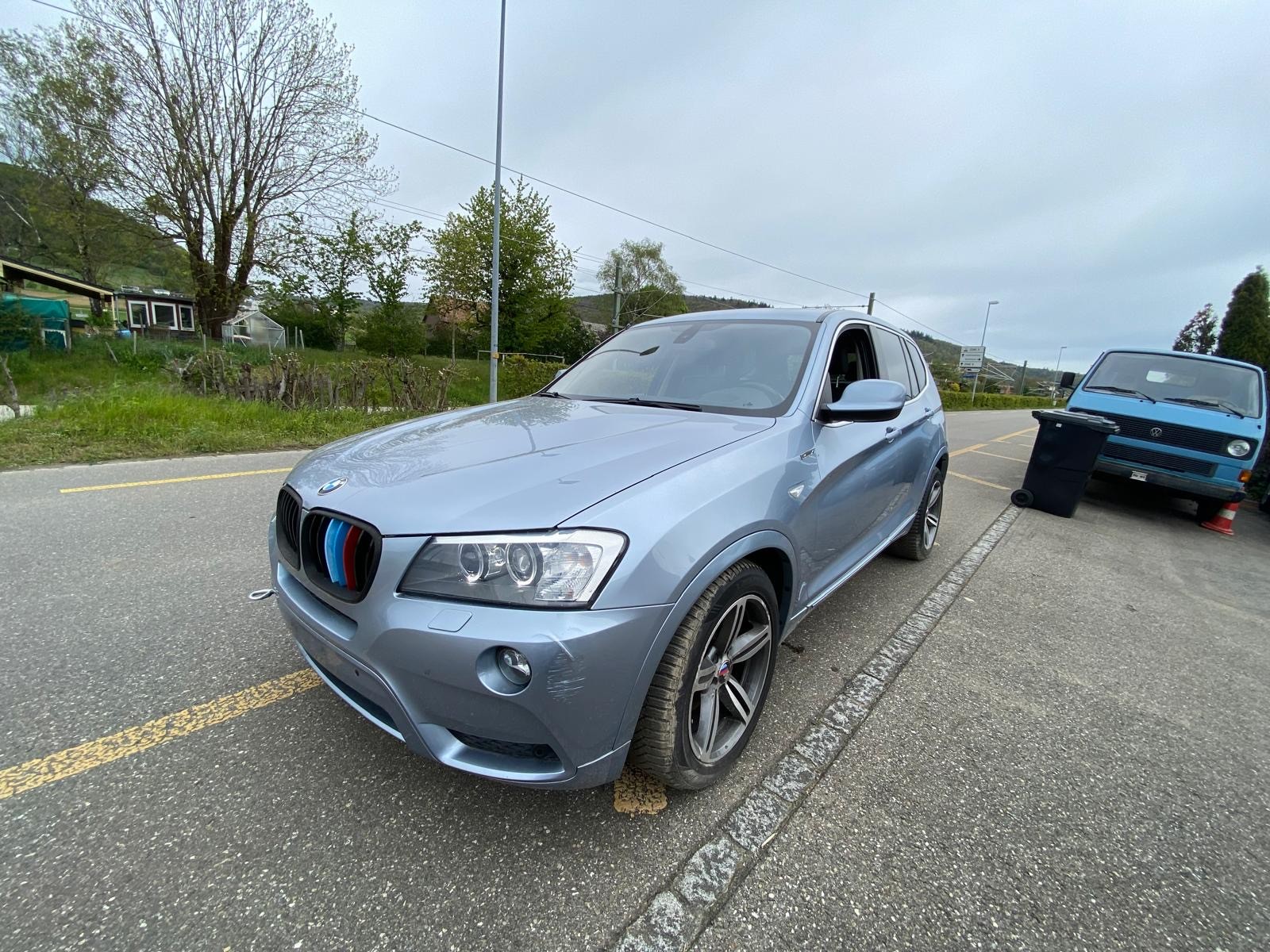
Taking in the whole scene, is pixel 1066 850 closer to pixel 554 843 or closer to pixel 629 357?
pixel 554 843

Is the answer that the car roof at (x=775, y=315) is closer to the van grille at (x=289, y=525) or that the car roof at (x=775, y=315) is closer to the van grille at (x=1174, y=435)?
the van grille at (x=289, y=525)

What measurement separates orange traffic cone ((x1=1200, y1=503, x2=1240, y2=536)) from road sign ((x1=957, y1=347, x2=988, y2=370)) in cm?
4015

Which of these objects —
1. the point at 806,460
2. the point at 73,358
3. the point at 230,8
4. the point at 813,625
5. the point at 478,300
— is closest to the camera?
the point at 806,460

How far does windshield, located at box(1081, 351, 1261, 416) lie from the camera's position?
625 cm

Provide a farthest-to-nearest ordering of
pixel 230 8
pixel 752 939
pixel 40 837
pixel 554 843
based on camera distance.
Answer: pixel 230 8 → pixel 554 843 → pixel 40 837 → pixel 752 939

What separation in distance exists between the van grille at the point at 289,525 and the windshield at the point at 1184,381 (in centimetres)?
877

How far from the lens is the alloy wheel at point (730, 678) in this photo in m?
1.76

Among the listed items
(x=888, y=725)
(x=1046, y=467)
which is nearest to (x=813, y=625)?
(x=888, y=725)

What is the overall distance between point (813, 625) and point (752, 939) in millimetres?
1855

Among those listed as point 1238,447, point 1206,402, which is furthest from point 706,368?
point 1206,402

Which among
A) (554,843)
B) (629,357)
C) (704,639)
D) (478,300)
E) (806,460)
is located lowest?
(554,843)

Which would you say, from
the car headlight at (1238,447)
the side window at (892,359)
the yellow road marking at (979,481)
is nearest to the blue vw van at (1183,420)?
the car headlight at (1238,447)

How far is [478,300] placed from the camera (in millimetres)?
23594

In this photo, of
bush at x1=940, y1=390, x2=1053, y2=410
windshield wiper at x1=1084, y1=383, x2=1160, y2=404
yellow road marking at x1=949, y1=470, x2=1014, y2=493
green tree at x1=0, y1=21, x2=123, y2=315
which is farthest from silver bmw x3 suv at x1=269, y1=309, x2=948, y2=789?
bush at x1=940, y1=390, x2=1053, y2=410
